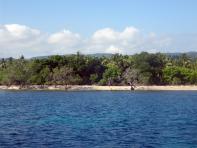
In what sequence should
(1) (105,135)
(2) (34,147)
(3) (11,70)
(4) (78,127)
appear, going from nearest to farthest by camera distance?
(2) (34,147)
(1) (105,135)
(4) (78,127)
(3) (11,70)

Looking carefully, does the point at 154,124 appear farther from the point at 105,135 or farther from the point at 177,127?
the point at 105,135

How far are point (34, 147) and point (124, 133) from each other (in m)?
12.2

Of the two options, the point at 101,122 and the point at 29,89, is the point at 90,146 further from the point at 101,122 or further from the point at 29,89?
the point at 29,89

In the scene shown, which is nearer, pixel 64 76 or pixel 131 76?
pixel 64 76

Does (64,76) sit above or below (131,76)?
above

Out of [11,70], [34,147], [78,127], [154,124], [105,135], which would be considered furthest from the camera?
[11,70]

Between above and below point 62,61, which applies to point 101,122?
below

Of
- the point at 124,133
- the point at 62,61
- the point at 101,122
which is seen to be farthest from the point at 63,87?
the point at 124,133

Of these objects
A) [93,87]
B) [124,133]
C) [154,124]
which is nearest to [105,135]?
[124,133]

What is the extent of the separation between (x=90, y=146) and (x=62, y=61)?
530 ft

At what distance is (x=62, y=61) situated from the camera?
199750 mm

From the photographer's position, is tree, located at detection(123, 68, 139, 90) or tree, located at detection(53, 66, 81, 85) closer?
tree, located at detection(53, 66, 81, 85)

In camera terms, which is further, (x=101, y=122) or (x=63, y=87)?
(x=63, y=87)

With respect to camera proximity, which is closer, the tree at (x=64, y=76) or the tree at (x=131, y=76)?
the tree at (x=64, y=76)
